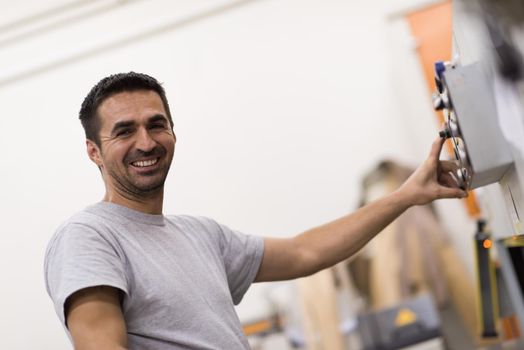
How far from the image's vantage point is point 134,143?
A: 1.04m

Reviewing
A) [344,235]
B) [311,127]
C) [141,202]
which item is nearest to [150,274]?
[141,202]

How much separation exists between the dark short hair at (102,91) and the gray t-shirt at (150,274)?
0.13 meters

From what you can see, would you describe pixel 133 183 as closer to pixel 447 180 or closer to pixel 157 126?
pixel 157 126

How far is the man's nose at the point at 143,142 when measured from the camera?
104 centimetres

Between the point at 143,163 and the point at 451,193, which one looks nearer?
the point at 143,163

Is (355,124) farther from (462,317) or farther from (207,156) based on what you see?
(462,317)

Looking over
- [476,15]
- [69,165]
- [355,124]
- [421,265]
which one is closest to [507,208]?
[476,15]

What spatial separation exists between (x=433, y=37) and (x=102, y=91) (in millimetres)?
2065

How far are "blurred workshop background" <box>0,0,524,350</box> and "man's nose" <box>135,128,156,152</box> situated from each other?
1.28 metres

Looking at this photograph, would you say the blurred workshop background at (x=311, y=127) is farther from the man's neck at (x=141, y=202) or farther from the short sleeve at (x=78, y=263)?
the short sleeve at (x=78, y=263)

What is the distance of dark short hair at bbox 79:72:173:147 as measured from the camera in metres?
1.04

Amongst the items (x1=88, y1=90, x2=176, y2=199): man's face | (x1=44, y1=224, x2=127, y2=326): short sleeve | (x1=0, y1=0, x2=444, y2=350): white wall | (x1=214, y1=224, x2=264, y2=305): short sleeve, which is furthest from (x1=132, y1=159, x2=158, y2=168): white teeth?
(x1=0, y1=0, x2=444, y2=350): white wall

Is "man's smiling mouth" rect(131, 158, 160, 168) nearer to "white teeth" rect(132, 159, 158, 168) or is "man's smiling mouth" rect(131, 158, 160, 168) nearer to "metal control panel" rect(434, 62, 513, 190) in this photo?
"white teeth" rect(132, 159, 158, 168)

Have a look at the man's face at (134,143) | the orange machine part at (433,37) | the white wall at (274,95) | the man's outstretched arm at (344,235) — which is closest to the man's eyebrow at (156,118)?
the man's face at (134,143)
